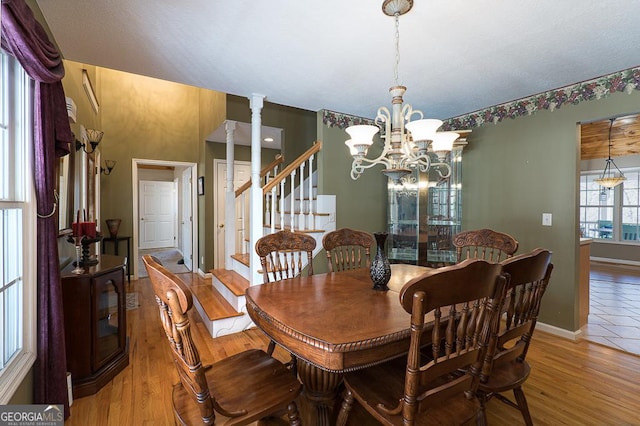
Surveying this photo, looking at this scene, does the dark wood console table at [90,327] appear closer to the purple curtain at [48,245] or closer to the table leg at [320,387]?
the purple curtain at [48,245]

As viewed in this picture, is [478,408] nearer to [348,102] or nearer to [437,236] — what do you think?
[437,236]

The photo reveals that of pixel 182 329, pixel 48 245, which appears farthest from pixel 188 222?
pixel 182 329

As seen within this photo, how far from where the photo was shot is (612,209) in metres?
6.41

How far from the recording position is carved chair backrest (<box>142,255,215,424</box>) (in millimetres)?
878

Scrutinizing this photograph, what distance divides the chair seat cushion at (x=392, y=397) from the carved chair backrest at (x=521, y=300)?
21 cm

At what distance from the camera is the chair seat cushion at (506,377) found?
4.14 ft

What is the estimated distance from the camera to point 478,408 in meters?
1.13

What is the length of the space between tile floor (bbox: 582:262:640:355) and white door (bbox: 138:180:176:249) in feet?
28.6

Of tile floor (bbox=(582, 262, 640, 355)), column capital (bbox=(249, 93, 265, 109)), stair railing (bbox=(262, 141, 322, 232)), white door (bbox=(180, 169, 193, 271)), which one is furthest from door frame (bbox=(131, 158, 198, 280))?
tile floor (bbox=(582, 262, 640, 355))

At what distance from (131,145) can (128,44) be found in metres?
3.33

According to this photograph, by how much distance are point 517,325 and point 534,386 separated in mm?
1031

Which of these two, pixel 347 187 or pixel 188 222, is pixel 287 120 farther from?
pixel 188 222

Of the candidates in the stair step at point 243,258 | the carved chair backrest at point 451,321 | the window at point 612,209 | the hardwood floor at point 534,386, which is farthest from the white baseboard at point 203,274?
the window at point 612,209

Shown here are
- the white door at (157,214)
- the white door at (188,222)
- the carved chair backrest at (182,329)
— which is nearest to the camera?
the carved chair backrest at (182,329)
